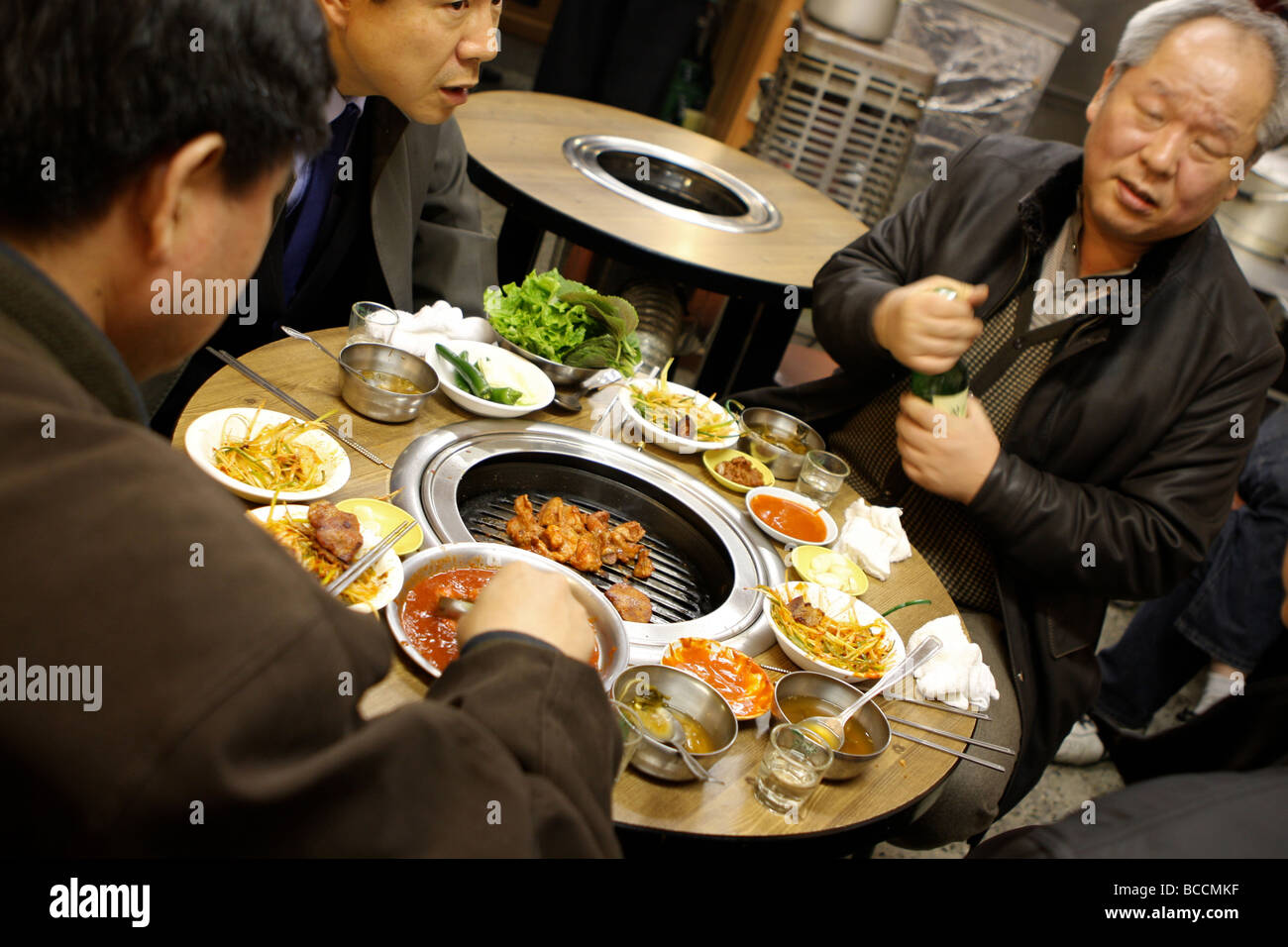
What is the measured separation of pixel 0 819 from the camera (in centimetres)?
85

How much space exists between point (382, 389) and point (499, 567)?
2.09 feet

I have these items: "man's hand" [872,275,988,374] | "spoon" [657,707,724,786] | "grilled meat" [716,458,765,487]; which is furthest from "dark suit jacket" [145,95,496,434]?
"spoon" [657,707,724,786]

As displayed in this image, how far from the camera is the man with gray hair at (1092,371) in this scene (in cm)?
238

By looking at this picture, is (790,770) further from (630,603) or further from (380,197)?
(380,197)

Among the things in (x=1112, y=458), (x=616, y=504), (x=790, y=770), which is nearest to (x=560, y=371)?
(x=616, y=504)

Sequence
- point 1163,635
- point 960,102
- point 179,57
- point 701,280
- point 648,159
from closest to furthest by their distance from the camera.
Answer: point 179,57 < point 701,280 < point 1163,635 < point 648,159 < point 960,102

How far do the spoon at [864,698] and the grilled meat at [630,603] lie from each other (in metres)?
0.43

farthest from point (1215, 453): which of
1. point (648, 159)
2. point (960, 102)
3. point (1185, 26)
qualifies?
point (960, 102)

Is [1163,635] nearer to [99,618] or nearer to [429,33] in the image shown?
[429,33]

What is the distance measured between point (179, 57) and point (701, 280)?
2842 millimetres

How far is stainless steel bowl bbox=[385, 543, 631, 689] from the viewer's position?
1.70 m

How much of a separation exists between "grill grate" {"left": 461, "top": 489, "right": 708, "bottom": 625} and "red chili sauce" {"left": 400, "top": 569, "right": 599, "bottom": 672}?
37cm

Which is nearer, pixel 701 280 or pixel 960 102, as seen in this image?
pixel 701 280
